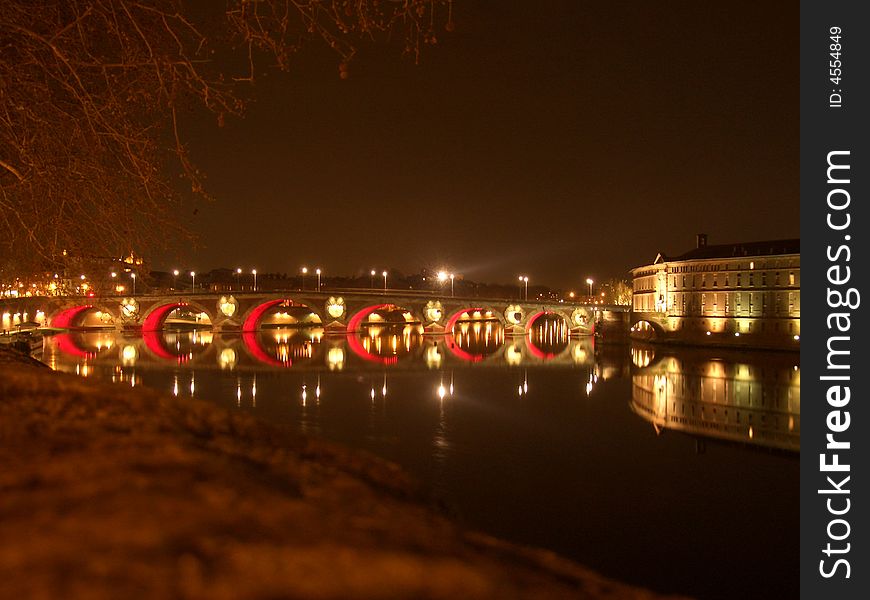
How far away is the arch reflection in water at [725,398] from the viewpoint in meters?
25.3

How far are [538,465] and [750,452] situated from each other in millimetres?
8231

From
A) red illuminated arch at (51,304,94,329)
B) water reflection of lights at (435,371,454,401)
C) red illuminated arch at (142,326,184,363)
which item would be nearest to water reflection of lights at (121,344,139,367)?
red illuminated arch at (142,326,184,363)

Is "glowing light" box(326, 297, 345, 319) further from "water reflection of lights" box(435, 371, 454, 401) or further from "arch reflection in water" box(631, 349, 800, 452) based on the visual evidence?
"water reflection of lights" box(435, 371, 454, 401)

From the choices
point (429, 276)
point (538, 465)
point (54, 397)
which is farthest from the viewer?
point (429, 276)

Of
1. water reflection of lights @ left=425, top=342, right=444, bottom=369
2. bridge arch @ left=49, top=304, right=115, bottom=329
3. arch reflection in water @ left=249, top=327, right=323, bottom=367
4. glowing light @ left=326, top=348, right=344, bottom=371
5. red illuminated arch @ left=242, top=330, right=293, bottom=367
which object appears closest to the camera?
glowing light @ left=326, top=348, right=344, bottom=371

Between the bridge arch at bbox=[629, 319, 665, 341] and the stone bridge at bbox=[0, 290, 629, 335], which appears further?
the stone bridge at bbox=[0, 290, 629, 335]

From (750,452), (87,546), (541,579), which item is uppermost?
(87,546)

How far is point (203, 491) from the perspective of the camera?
3.11m

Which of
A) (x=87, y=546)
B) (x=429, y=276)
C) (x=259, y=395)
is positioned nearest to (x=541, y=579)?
(x=87, y=546)

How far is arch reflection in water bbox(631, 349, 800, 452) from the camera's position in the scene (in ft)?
82.9

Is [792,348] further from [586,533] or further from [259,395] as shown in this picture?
[586,533]

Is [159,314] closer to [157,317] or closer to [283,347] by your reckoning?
[157,317]

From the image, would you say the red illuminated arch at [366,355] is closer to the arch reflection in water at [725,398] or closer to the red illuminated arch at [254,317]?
the red illuminated arch at [254,317]

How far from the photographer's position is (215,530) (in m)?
2.79
